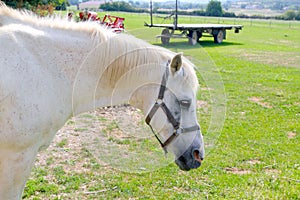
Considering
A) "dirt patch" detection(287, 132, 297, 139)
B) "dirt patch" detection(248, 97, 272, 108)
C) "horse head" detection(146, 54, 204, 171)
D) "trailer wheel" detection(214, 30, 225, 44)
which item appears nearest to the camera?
"horse head" detection(146, 54, 204, 171)

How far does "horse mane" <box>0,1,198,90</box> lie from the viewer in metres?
2.50

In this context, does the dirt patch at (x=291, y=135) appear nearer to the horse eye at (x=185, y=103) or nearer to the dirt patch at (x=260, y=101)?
the dirt patch at (x=260, y=101)

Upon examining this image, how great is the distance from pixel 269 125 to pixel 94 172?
370 cm

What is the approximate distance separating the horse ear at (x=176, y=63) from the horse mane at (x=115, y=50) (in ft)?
0.38

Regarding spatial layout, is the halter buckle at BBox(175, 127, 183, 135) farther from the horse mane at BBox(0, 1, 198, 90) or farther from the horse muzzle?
the horse mane at BBox(0, 1, 198, 90)

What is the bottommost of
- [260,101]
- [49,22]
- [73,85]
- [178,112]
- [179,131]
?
[260,101]

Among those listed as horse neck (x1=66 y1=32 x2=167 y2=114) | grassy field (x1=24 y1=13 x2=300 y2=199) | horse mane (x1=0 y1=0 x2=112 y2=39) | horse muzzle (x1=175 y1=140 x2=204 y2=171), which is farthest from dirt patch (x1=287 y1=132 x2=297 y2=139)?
horse mane (x1=0 y1=0 x2=112 y2=39)

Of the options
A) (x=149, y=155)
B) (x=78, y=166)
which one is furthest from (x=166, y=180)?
(x=78, y=166)

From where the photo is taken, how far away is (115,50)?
8.23ft

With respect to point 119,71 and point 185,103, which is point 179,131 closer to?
point 185,103

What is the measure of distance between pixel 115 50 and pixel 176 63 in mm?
468

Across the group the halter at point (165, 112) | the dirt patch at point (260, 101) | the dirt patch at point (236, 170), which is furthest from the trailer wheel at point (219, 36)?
the halter at point (165, 112)

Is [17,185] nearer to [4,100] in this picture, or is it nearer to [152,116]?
[4,100]

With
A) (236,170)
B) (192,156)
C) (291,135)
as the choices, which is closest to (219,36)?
(291,135)
